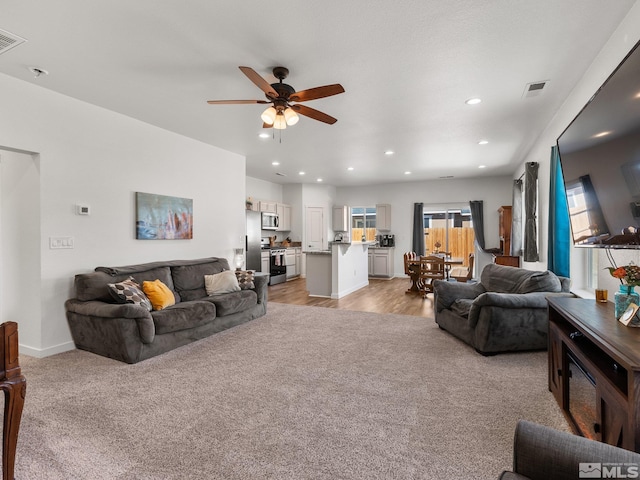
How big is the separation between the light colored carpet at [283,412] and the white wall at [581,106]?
1195mm

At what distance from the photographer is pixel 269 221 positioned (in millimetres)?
8516

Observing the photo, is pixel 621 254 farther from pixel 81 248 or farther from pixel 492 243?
pixel 492 243

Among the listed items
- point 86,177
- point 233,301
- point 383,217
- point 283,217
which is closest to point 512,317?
point 233,301

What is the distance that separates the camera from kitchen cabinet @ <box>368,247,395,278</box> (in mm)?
9336

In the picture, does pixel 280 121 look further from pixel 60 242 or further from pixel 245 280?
pixel 60 242

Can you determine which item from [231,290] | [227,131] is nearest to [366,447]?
[231,290]

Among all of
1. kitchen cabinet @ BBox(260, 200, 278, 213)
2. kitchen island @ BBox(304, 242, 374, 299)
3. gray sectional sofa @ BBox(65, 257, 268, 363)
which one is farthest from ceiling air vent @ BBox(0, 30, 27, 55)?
kitchen cabinet @ BBox(260, 200, 278, 213)

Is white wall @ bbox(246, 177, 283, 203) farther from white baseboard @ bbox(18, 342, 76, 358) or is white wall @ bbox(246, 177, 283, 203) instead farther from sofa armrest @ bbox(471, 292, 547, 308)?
sofa armrest @ bbox(471, 292, 547, 308)

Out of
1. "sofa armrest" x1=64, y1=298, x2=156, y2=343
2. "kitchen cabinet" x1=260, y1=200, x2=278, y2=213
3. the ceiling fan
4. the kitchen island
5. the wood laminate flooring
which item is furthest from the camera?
"kitchen cabinet" x1=260, y1=200, x2=278, y2=213

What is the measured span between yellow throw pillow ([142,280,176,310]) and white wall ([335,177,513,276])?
693 cm

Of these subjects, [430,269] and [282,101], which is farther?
[430,269]

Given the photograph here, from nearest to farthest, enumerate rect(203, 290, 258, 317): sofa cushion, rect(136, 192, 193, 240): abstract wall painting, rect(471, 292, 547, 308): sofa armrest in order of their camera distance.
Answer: rect(471, 292, 547, 308): sofa armrest → rect(203, 290, 258, 317): sofa cushion → rect(136, 192, 193, 240): abstract wall painting

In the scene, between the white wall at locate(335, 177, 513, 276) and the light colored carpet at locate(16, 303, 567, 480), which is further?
the white wall at locate(335, 177, 513, 276)

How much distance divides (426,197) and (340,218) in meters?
2.54
